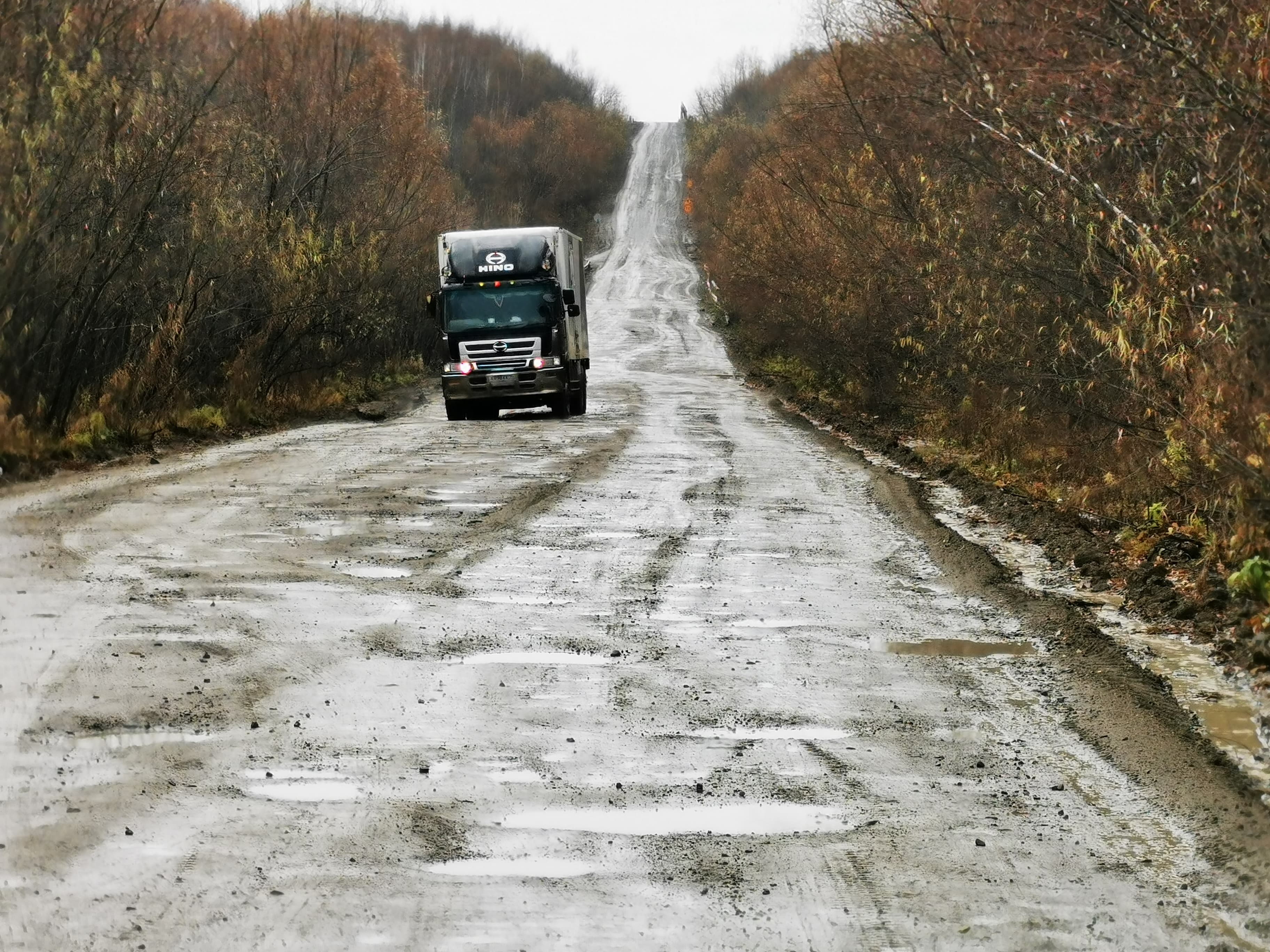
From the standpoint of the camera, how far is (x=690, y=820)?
17.2 feet

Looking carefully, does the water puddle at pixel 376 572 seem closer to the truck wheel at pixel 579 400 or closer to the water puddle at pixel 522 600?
the water puddle at pixel 522 600

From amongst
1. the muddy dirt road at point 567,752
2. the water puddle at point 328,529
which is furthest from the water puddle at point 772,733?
the water puddle at point 328,529

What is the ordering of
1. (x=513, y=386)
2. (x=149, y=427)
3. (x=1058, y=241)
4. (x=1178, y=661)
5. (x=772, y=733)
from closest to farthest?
1. (x=772, y=733)
2. (x=1178, y=661)
3. (x=1058, y=241)
4. (x=149, y=427)
5. (x=513, y=386)

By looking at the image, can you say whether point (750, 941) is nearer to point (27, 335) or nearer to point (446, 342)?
point (27, 335)

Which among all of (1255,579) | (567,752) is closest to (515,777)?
(567,752)

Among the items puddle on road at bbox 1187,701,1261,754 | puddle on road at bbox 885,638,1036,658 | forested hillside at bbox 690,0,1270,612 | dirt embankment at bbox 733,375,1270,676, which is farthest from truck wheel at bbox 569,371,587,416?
puddle on road at bbox 1187,701,1261,754

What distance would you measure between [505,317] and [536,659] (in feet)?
62.3

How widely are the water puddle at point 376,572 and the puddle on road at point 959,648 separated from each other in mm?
3404

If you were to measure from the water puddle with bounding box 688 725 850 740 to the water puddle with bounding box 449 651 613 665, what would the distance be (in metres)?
1.30

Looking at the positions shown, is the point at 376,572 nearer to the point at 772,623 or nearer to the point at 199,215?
the point at 772,623

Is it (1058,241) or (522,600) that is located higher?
(1058,241)

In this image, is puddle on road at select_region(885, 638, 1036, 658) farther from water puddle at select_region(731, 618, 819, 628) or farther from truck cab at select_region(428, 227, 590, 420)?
truck cab at select_region(428, 227, 590, 420)

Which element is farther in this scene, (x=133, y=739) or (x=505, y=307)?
(x=505, y=307)

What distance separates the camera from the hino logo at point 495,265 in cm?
2584
